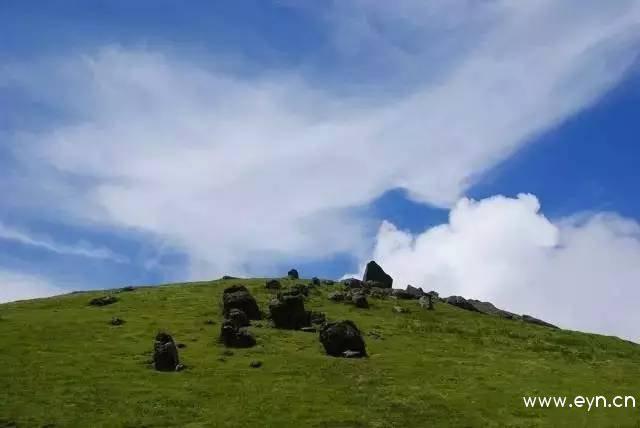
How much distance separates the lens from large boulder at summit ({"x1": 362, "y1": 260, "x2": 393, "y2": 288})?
170125 millimetres

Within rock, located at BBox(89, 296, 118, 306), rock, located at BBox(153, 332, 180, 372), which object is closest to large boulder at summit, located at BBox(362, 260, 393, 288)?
rock, located at BBox(89, 296, 118, 306)

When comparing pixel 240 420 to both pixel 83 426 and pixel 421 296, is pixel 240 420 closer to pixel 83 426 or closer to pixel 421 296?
pixel 83 426

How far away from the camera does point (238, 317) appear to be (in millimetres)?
98188

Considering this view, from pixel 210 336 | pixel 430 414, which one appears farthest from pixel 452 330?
pixel 430 414

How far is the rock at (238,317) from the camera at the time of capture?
97.4 m

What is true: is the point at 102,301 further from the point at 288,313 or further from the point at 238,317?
the point at 288,313

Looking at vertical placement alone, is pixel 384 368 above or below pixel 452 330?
below

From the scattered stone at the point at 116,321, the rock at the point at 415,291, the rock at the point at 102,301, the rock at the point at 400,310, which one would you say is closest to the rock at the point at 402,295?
the rock at the point at 415,291

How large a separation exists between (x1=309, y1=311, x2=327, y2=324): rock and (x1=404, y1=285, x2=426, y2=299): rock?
155 feet

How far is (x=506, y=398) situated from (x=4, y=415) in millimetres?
47681

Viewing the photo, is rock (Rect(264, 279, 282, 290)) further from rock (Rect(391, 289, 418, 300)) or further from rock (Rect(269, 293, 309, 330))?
rock (Rect(269, 293, 309, 330))

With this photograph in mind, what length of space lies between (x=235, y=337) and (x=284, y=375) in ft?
53.1

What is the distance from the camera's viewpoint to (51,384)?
6384 cm

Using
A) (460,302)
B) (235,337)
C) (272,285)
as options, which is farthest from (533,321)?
(235,337)
